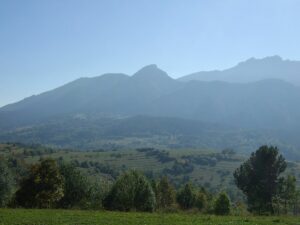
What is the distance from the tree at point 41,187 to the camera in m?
56.7

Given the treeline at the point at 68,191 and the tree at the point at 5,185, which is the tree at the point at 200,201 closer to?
the treeline at the point at 68,191

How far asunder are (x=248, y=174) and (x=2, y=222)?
50431mm

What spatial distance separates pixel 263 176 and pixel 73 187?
31.6 metres

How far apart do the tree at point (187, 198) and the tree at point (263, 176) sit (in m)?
29.2

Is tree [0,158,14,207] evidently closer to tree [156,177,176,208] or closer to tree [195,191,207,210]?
tree [156,177,176,208]

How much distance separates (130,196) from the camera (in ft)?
204

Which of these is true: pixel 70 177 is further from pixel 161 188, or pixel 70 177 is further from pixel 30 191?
pixel 161 188

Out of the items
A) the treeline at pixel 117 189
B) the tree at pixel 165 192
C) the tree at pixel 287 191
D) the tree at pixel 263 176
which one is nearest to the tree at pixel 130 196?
the treeline at pixel 117 189

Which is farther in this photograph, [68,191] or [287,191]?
[287,191]

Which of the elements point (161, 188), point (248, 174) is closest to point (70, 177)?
point (248, 174)

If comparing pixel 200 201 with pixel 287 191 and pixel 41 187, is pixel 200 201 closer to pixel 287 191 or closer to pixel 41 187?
pixel 287 191

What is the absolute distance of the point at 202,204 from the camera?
98.3m

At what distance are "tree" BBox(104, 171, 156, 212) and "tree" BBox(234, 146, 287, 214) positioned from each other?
17.6 m

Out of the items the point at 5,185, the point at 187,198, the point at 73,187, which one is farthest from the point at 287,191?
the point at 5,185
